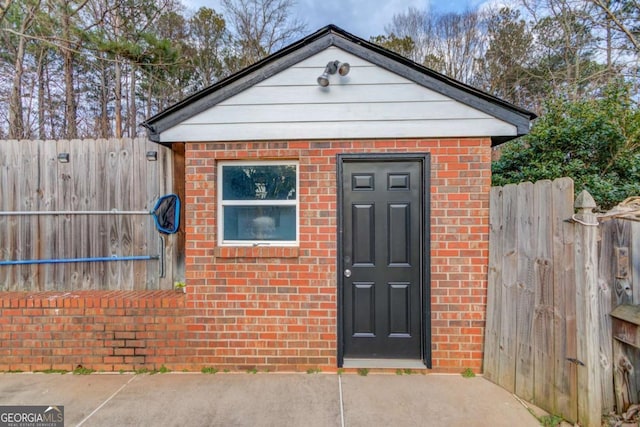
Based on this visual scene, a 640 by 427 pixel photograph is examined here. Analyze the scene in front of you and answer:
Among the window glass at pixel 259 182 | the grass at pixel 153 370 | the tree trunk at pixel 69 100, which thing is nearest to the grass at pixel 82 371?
the grass at pixel 153 370

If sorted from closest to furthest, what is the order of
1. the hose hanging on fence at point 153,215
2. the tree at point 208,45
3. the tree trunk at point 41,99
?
the hose hanging on fence at point 153,215
the tree trunk at point 41,99
the tree at point 208,45

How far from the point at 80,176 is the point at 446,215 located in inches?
170

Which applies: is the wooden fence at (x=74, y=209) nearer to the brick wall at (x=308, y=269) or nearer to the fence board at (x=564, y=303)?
the brick wall at (x=308, y=269)

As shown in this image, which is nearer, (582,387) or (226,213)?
(582,387)

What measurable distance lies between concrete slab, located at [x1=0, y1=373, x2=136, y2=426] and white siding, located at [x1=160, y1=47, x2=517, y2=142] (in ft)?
8.66

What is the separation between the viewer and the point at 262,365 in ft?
10.9

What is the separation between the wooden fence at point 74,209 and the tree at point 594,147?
17.3 ft

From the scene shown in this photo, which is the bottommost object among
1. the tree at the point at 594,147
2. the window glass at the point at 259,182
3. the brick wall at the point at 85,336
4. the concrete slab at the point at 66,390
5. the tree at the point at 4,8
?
the concrete slab at the point at 66,390

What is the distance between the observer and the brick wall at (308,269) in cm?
326

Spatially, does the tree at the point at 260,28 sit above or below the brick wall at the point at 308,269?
above

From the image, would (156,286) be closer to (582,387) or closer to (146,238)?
(146,238)

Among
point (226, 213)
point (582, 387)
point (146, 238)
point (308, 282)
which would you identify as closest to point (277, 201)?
point (226, 213)

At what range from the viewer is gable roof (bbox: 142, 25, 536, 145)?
319 cm

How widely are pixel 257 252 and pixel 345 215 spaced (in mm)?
1052
